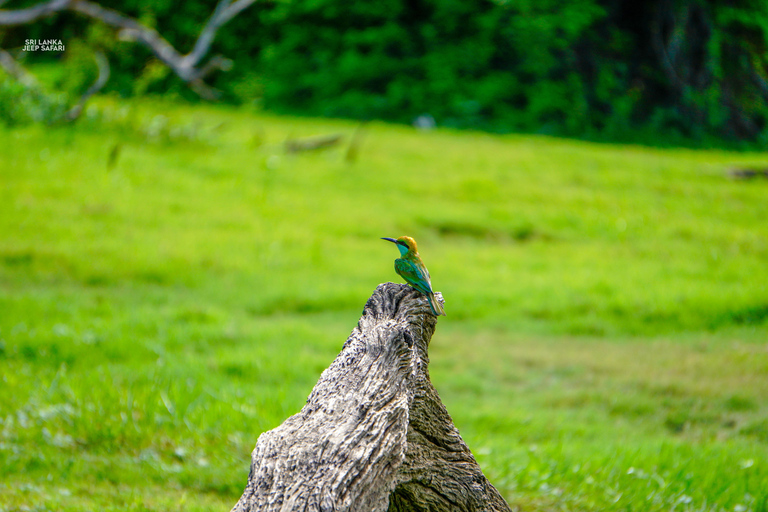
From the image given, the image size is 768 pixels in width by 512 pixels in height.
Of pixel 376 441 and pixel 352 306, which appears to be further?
pixel 352 306

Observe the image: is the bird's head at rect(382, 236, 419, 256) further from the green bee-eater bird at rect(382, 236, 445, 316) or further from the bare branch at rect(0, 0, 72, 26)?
the bare branch at rect(0, 0, 72, 26)

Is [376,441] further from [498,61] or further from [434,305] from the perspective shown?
[498,61]

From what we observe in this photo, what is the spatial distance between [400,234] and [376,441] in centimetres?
821

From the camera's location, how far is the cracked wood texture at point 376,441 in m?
2.24

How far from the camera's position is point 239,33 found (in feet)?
70.9

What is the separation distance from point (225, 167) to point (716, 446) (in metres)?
10.4

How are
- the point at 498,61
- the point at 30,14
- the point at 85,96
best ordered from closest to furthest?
the point at 30,14 → the point at 85,96 → the point at 498,61

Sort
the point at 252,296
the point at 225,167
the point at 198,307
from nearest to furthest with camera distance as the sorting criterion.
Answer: the point at 198,307 < the point at 252,296 < the point at 225,167

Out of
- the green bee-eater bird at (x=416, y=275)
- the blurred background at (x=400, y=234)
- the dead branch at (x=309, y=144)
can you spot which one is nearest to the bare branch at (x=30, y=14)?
the blurred background at (x=400, y=234)

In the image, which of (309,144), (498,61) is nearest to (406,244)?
(309,144)

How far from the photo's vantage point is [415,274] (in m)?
2.95

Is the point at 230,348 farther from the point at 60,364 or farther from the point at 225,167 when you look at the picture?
the point at 225,167

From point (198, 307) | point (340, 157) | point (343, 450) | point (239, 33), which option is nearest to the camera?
point (343, 450)

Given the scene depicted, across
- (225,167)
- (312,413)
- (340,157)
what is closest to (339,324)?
(312,413)
